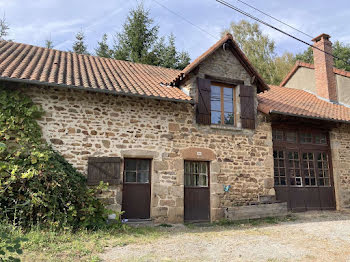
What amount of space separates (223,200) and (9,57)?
686 cm

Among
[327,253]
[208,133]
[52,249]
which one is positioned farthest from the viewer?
[208,133]

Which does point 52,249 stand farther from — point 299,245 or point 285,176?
point 285,176

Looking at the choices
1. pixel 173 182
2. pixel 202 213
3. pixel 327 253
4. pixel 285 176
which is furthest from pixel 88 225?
pixel 285 176

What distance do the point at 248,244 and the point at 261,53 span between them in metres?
15.1

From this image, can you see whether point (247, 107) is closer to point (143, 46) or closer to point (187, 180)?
point (187, 180)

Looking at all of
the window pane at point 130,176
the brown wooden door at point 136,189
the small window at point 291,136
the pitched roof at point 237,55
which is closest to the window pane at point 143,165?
the brown wooden door at point 136,189

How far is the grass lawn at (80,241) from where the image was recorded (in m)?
4.10

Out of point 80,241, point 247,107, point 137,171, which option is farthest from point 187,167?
point 80,241

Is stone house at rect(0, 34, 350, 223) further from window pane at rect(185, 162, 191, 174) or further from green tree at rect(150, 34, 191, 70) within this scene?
green tree at rect(150, 34, 191, 70)

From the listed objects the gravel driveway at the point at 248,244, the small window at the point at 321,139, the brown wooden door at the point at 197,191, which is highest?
the small window at the point at 321,139

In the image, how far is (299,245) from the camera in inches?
204

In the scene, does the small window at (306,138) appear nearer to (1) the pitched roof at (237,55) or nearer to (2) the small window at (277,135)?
(2) the small window at (277,135)

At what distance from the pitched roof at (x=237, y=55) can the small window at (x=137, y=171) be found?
2.66 metres

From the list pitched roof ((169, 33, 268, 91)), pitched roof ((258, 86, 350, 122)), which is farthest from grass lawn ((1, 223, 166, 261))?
pitched roof ((258, 86, 350, 122))
